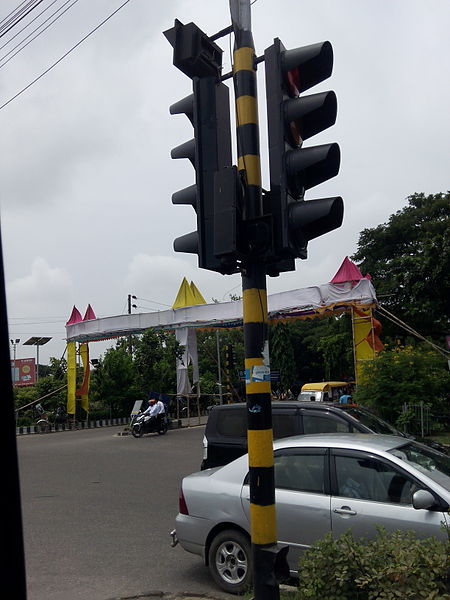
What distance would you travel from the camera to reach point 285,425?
1007 centimetres

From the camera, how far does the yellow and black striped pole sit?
4.22 metres

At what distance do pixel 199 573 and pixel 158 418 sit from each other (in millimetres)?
18007

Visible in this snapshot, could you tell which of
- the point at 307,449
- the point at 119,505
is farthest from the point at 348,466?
the point at 119,505

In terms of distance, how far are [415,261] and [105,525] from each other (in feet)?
64.4

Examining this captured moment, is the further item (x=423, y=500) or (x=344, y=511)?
(x=344, y=511)

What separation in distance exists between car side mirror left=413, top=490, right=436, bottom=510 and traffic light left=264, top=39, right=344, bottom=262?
2.29 meters

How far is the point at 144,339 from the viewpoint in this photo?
30.8 meters

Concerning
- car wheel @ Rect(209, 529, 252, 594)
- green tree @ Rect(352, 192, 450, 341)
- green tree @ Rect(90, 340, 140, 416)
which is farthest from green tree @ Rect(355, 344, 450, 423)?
green tree @ Rect(90, 340, 140, 416)

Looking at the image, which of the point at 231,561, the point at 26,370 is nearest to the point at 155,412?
the point at 231,561

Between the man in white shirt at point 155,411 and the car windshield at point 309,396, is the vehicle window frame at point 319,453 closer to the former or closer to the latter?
the man in white shirt at point 155,411

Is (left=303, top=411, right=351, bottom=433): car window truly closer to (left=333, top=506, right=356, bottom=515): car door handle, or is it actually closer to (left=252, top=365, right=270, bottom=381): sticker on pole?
(left=333, top=506, right=356, bottom=515): car door handle

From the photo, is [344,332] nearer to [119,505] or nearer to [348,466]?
[119,505]

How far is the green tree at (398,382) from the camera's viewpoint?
1717 cm

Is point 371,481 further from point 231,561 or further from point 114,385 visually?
point 114,385
